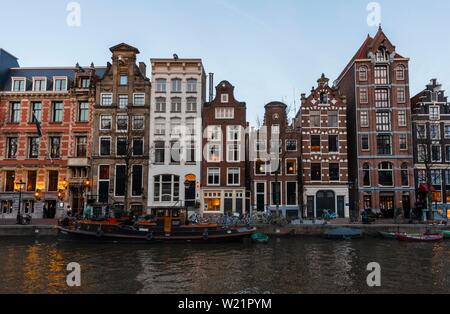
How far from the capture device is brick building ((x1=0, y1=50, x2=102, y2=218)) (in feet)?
158

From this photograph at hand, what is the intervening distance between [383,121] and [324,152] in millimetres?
9345

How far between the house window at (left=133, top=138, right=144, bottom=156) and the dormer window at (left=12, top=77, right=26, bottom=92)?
1732 centimetres

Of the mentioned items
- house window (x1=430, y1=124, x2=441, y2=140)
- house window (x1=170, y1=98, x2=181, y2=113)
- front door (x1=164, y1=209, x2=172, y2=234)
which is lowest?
front door (x1=164, y1=209, x2=172, y2=234)

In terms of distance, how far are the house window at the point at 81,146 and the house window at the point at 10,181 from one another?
8.96 meters

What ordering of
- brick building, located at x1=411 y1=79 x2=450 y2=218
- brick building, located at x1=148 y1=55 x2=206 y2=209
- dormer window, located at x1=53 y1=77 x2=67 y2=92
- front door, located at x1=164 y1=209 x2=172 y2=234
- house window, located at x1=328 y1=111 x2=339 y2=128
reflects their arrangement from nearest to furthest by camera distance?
front door, located at x1=164 y1=209 x2=172 y2=234 < brick building, located at x1=148 y1=55 x2=206 y2=209 < brick building, located at x1=411 y1=79 x2=450 y2=218 < house window, located at x1=328 y1=111 x2=339 y2=128 < dormer window, located at x1=53 y1=77 x2=67 y2=92

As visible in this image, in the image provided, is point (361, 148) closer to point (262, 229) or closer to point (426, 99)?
point (426, 99)

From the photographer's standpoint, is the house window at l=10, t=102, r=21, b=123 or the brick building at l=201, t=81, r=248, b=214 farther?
the house window at l=10, t=102, r=21, b=123

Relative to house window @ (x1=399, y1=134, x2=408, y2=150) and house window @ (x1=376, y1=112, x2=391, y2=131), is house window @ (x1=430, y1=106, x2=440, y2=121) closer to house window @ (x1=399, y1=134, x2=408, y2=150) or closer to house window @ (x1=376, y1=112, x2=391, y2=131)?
house window @ (x1=399, y1=134, x2=408, y2=150)

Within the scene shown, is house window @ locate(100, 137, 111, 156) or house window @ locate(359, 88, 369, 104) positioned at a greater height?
house window @ locate(359, 88, 369, 104)

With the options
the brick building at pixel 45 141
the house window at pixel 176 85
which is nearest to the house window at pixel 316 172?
the house window at pixel 176 85

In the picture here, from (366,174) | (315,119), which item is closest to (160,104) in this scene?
(315,119)

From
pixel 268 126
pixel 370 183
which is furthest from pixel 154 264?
pixel 370 183

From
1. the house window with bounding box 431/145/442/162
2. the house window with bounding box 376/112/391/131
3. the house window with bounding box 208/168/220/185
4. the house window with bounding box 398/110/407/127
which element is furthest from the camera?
the house window with bounding box 376/112/391/131

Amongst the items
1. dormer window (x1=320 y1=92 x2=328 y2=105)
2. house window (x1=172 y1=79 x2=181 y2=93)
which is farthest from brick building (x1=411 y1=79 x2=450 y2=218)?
house window (x1=172 y1=79 x2=181 y2=93)
